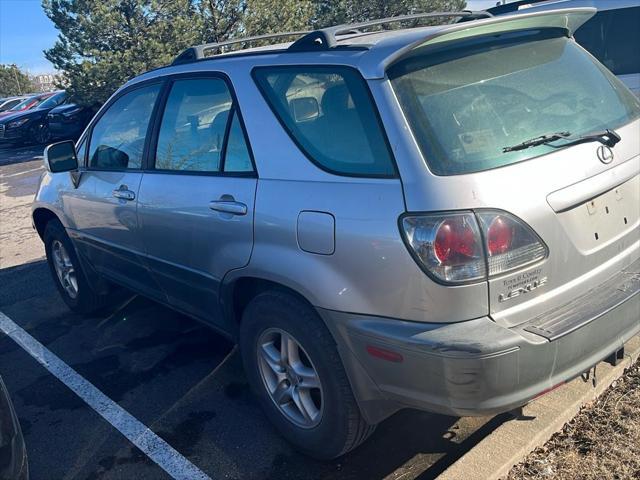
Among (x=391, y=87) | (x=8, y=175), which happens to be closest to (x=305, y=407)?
(x=391, y=87)

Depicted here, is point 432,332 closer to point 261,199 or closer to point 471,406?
point 471,406

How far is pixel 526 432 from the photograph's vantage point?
2811 mm

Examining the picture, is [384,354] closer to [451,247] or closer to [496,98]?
[451,247]

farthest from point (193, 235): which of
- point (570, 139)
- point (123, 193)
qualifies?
point (570, 139)

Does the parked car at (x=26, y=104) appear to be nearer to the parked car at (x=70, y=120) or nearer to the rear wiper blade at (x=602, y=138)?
the parked car at (x=70, y=120)

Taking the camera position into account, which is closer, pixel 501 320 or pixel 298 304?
pixel 501 320

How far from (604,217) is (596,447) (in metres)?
1.04

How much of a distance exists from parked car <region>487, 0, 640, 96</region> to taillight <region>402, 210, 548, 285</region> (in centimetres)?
649

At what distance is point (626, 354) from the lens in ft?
11.0

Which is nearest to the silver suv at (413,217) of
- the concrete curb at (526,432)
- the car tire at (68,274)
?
the concrete curb at (526,432)

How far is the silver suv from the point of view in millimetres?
2232

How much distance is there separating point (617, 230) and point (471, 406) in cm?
100

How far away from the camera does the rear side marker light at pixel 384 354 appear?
7.66 feet

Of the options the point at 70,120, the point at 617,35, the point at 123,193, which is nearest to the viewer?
the point at 123,193
